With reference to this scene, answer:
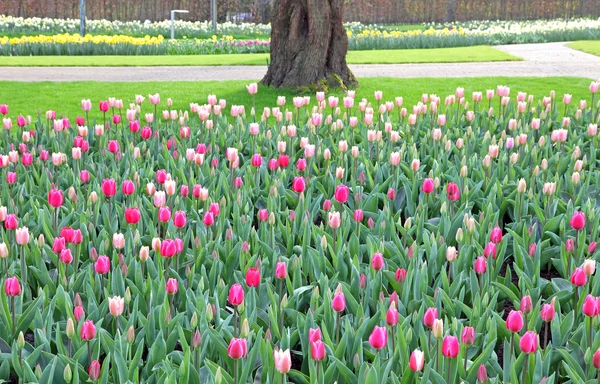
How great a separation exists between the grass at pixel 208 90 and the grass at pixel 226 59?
344cm

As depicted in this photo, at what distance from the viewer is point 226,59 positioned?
15.7 metres

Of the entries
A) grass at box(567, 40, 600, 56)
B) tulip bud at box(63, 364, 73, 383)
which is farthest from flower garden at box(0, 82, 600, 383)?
grass at box(567, 40, 600, 56)

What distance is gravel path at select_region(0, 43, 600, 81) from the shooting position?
12.1 meters

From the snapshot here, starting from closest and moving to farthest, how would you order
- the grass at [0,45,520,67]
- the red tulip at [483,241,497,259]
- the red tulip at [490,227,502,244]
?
the red tulip at [483,241,497,259] < the red tulip at [490,227,502,244] < the grass at [0,45,520,67]

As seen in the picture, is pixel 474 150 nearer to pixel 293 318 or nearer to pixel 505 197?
pixel 505 197

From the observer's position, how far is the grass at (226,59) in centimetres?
1454

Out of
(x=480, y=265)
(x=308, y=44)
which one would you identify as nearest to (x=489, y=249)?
(x=480, y=265)

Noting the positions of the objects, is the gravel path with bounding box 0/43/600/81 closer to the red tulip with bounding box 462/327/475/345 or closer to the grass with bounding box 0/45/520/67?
the grass with bounding box 0/45/520/67

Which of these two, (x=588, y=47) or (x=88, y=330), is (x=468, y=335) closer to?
(x=88, y=330)

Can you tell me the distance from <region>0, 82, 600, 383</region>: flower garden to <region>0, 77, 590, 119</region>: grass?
146 inches

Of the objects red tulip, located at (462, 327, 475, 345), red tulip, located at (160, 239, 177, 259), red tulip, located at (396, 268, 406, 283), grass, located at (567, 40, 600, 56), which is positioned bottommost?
red tulip, located at (462, 327, 475, 345)

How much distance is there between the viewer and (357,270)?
124 inches

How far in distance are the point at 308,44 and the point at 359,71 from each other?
3.61m

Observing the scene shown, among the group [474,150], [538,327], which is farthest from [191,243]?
[474,150]
